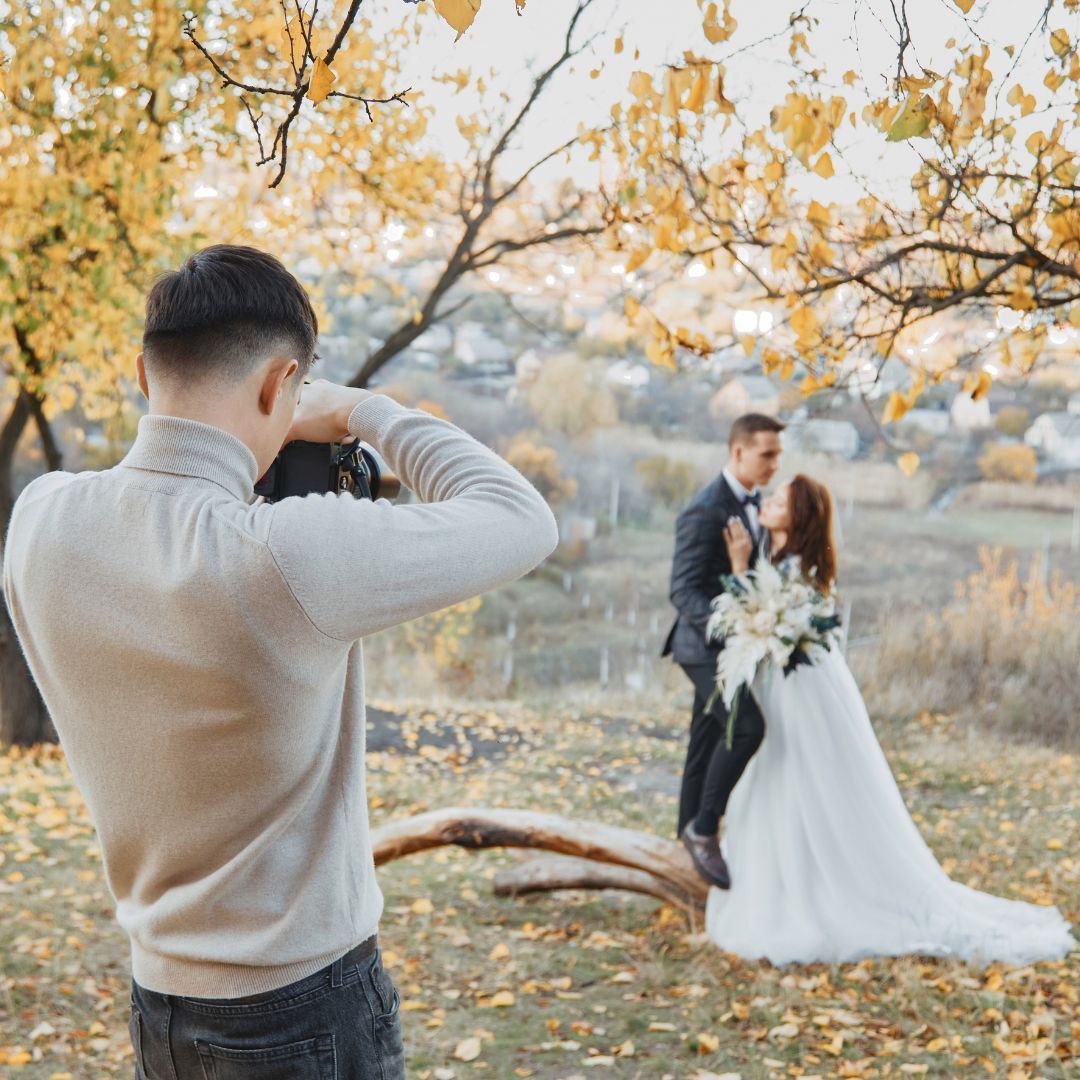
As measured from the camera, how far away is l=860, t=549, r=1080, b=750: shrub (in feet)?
28.8

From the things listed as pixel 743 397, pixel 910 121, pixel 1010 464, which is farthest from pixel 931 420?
pixel 910 121

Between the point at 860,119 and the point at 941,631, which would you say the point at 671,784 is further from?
the point at 860,119

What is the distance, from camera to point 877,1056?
3.34m

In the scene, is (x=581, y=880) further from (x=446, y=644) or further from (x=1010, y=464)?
(x=1010, y=464)

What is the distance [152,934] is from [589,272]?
674 cm

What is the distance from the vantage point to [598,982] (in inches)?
158

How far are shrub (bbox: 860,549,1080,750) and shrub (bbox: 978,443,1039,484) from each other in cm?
450

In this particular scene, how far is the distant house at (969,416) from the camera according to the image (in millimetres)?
14938

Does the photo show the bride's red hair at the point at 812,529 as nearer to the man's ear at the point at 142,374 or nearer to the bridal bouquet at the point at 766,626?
the bridal bouquet at the point at 766,626

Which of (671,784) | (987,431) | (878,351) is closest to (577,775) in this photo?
(671,784)

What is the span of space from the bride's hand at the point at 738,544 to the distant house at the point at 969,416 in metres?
11.4

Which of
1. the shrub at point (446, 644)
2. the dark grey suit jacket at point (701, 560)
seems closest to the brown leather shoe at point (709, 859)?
the dark grey suit jacket at point (701, 560)

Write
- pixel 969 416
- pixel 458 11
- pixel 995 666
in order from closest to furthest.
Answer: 1. pixel 458 11
2. pixel 995 666
3. pixel 969 416

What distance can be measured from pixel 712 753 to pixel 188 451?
3.73m
